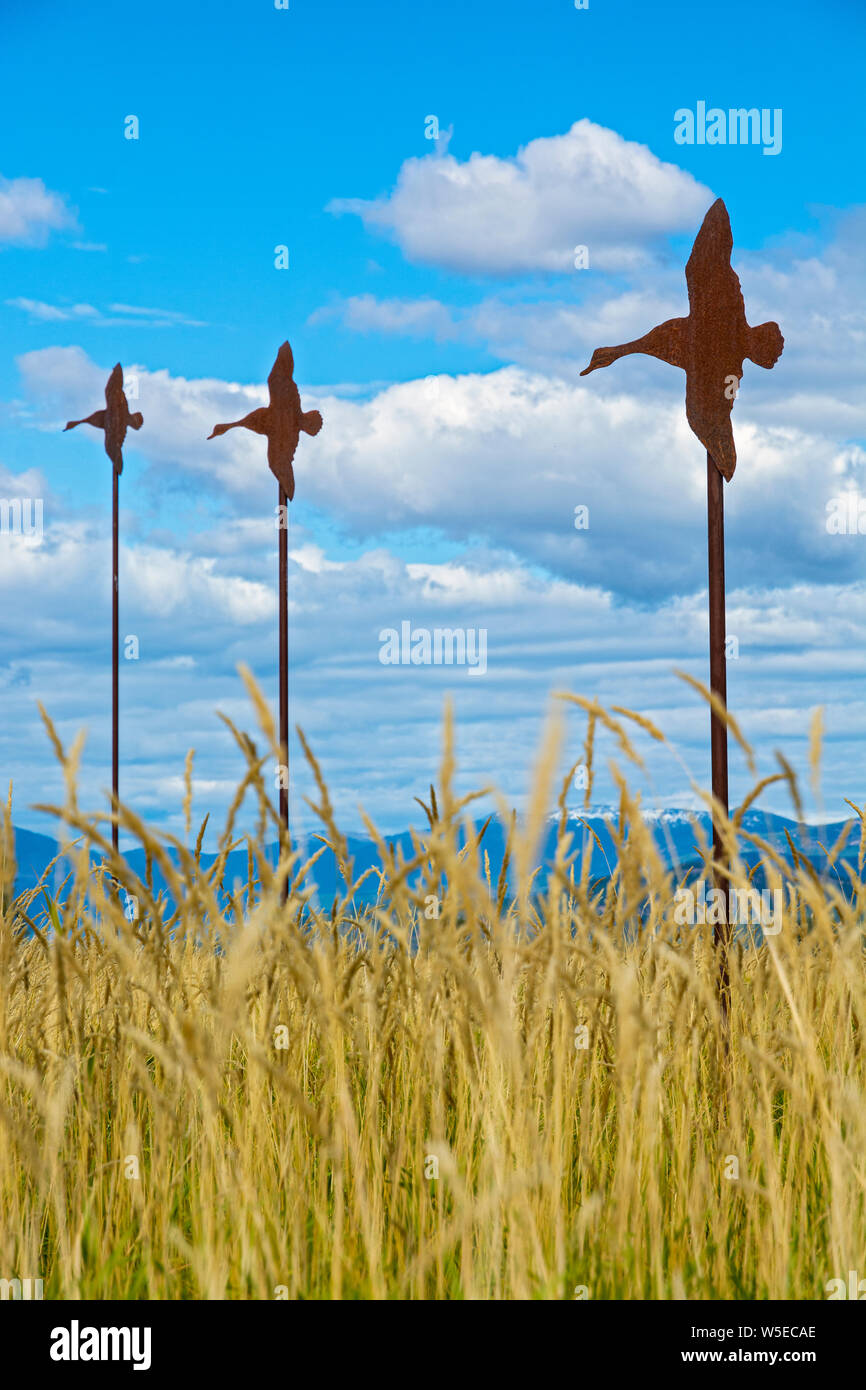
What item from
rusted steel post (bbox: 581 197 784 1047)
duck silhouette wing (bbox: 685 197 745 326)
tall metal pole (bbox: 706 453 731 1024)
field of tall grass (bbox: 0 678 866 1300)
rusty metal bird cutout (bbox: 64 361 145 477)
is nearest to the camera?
field of tall grass (bbox: 0 678 866 1300)

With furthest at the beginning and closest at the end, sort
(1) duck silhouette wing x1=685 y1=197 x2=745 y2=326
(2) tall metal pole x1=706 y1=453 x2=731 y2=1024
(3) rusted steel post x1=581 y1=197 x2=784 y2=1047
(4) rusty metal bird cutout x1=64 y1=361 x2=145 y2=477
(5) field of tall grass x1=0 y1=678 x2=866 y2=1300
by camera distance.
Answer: (4) rusty metal bird cutout x1=64 y1=361 x2=145 y2=477, (1) duck silhouette wing x1=685 y1=197 x2=745 y2=326, (3) rusted steel post x1=581 y1=197 x2=784 y2=1047, (2) tall metal pole x1=706 y1=453 x2=731 y2=1024, (5) field of tall grass x1=0 y1=678 x2=866 y2=1300

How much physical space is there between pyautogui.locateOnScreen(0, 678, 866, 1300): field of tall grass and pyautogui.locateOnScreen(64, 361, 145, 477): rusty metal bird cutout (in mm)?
7109

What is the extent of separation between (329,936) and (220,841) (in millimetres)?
350

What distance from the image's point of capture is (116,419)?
8.99 meters

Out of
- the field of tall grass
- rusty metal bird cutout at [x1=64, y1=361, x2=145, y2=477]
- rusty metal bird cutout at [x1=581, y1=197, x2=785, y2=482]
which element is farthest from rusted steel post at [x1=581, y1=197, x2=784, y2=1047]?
rusty metal bird cutout at [x1=64, y1=361, x2=145, y2=477]

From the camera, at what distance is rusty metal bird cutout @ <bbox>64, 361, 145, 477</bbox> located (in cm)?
896

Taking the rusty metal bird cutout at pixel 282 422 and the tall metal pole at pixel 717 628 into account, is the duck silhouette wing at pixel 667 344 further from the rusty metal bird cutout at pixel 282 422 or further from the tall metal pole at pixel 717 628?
the rusty metal bird cutout at pixel 282 422

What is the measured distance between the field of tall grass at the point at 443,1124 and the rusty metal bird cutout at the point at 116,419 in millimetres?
7109

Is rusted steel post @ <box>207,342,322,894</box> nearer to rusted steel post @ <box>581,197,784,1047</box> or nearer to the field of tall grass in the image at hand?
rusted steel post @ <box>581,197,784,1047</box>

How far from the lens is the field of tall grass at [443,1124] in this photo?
1.62 m

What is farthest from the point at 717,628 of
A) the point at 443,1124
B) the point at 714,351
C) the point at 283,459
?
the point at 283,459
